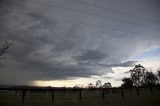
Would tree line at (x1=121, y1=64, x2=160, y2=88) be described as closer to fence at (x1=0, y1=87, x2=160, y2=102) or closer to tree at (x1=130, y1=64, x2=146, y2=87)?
tree at (x1=130, y1=64, x2=146, y2=87)

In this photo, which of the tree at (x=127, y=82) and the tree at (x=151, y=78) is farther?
the tree at (x=127, y=82)

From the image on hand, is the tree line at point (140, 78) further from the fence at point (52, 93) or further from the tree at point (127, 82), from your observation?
the fence at point (52, 93)

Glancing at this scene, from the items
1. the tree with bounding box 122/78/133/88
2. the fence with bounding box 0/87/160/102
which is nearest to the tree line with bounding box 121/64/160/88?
the tree with bounding box 122/78/133/88

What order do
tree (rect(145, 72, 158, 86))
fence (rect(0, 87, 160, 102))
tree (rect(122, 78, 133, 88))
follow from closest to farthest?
fence (rect(0, 87, 160, 102)), tree (rect(145, 72, 158, 86)), tree (rect(122, 78, 133, 88))

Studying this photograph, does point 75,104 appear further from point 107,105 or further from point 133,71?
point 133,71

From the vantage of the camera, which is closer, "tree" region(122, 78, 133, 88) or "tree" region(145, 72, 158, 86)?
"tree" region(145, 72, 158, 86)

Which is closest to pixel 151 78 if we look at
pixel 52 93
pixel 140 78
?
pixel 140 78

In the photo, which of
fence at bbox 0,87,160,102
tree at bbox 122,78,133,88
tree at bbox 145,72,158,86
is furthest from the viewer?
tree at bbox 122,78,133,88

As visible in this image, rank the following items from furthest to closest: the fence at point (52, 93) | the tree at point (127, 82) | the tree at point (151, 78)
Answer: the tree at point (127, 82) < the tree at point (151, 78) < the fence at point (52, 93)

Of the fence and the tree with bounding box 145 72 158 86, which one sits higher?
the tree with bounding box 145 72 158 86

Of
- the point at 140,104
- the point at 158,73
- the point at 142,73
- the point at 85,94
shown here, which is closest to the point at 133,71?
the point at 142,73

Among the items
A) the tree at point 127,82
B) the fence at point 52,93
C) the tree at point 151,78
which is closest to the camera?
the fence at point 52,93

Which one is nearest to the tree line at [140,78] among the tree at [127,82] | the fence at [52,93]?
the tree at [127,82]

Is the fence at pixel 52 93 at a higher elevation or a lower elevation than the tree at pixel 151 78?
lower
